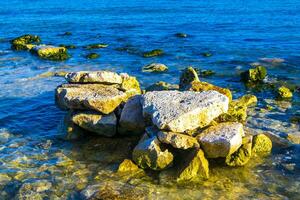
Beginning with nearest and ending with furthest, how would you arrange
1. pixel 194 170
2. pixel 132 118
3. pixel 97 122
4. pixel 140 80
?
pixel 194 170 → pixel 132 118 → pixel 97 122 → pixel 140 80

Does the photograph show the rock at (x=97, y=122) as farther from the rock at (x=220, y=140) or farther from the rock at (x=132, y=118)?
the rock at (x=220, y=140)

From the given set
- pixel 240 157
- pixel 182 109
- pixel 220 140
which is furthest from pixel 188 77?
pixel 220 140

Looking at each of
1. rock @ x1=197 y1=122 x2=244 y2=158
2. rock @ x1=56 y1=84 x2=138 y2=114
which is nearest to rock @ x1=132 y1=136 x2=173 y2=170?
rock @ x1=197 y1=122 x2=244 y2=158

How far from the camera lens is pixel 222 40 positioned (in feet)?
140

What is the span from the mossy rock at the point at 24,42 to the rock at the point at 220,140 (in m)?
27.8

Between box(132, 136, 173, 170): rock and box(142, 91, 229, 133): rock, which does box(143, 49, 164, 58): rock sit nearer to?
box(142, 91, 229, 133): rock

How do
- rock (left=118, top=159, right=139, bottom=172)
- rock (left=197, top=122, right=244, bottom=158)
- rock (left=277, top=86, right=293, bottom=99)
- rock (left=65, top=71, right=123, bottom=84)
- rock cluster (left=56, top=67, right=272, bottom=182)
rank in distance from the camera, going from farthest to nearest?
rock (left=277, top=86, right=293, bottom=99) < rock (left=65, top=71, right=123, bottom=84) < rock (left=118, top=159, right=139, bottom=172) < rock cluster (left=56, top=67, right=272, bottom=182) < rock (left=197, top=122, right=244, bottom=158)

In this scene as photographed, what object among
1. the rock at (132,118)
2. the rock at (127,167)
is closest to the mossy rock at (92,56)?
the rock at (132,118)

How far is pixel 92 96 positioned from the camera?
1806 centimetres

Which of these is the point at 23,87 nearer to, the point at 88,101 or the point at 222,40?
the point at 88,101

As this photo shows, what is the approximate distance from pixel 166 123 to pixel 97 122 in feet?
12.0

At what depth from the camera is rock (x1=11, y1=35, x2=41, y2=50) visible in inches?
1581

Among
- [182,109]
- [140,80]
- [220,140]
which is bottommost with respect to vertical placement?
[140,80]

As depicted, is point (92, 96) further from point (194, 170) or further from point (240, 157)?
point (240, 157)
